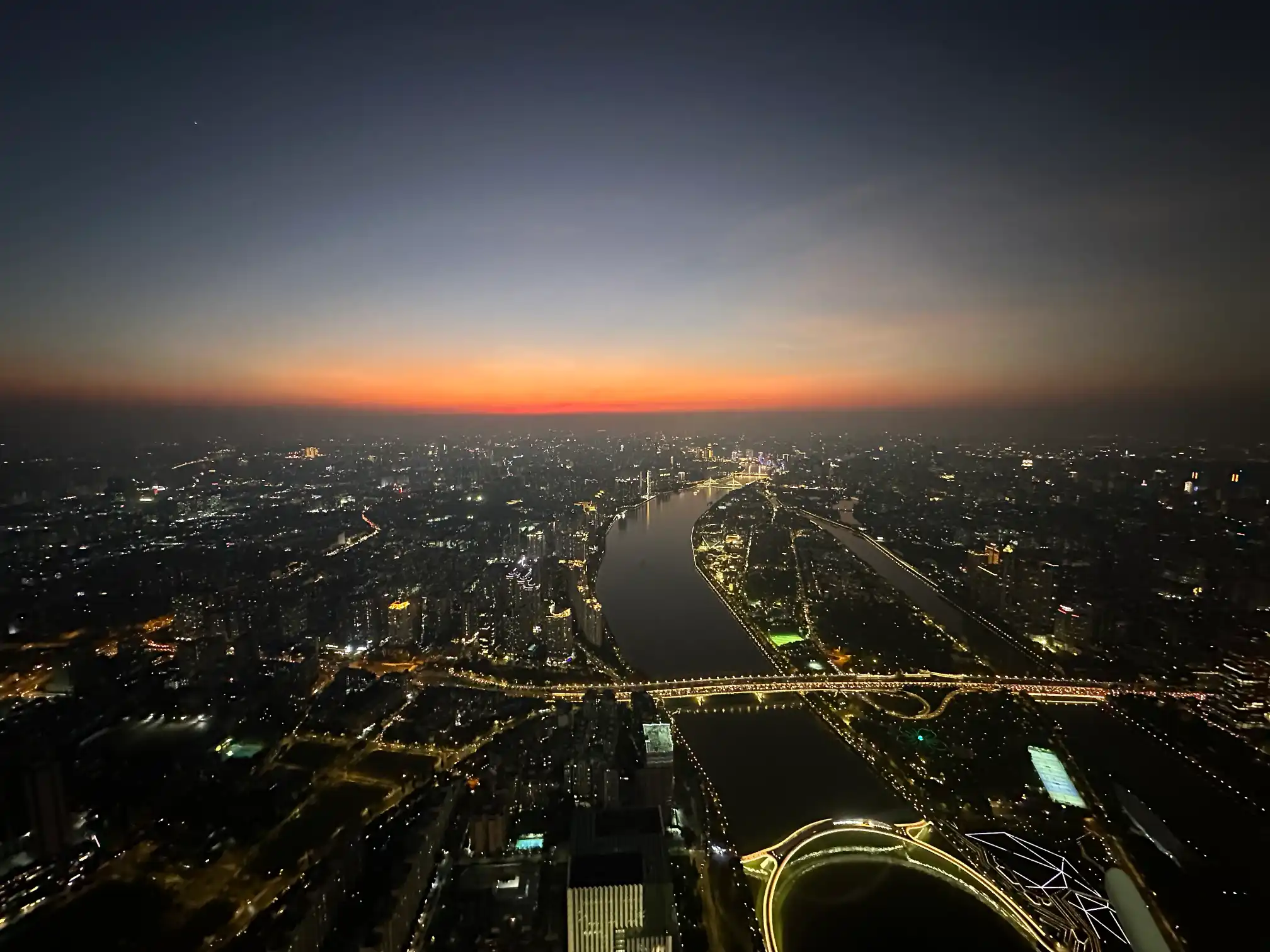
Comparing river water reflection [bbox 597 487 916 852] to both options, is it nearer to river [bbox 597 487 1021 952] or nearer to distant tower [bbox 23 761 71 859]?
river [bbox 597 487 1021 952]

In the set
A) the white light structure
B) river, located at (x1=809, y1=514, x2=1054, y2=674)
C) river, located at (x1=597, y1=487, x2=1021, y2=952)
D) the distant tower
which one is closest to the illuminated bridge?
river, located at (x1=597, y1=487, x2=1021, y2=952)

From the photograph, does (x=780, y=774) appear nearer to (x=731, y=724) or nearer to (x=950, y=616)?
(x=731, y=724)

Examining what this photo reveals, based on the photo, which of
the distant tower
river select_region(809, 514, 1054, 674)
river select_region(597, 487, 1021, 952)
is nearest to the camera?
river select_region(597, 487, 1021, 952)

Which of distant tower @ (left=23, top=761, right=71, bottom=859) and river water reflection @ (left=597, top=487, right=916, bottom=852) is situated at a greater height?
distant tower @ (left=23, top=761, right=71, bottom=859)

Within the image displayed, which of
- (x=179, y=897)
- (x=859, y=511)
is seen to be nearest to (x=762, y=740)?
(x=179, y=897)

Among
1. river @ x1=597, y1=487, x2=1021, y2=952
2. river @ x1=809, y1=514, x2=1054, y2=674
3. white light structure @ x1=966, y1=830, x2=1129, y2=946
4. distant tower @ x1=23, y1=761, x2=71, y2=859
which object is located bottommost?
river @ x1=597, y1=487, x2=1021, y2=952

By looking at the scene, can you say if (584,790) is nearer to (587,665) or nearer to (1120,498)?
(587,665)

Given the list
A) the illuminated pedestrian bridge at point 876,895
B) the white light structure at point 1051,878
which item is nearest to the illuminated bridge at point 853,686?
the illuminated pedestrian bridge at point 876,895

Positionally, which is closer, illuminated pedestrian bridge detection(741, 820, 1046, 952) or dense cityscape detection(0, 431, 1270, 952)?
illuminated pedestrian bridge detection(741, 820, 1046, 952)
